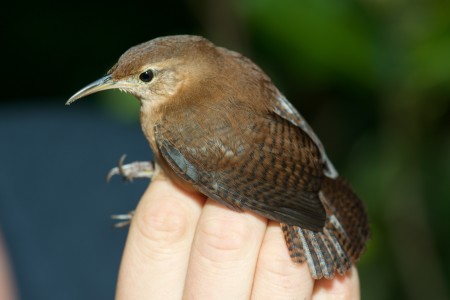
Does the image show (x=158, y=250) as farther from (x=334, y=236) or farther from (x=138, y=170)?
(x=334, y=236)

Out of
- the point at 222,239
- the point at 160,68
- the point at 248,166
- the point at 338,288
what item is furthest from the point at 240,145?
the point at 338,288

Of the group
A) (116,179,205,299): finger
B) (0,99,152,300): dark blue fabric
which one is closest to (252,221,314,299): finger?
(116,179,205,299): finger

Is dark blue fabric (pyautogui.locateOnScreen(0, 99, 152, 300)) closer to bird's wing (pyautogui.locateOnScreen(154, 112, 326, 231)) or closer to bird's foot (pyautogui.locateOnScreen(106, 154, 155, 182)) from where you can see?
bird's foot (pyautogui.locateOnScreen(106, 154, 155, 182))

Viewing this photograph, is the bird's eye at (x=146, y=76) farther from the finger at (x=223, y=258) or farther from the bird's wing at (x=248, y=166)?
the finger at (x=223, y=258)

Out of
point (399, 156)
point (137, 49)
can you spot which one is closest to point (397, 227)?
point (399, 156)

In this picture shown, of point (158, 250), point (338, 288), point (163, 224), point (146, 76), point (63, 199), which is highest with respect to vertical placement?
point (146, 76)

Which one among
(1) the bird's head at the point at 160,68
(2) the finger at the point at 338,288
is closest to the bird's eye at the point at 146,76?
(1) the bird's head at the point at 160,68
